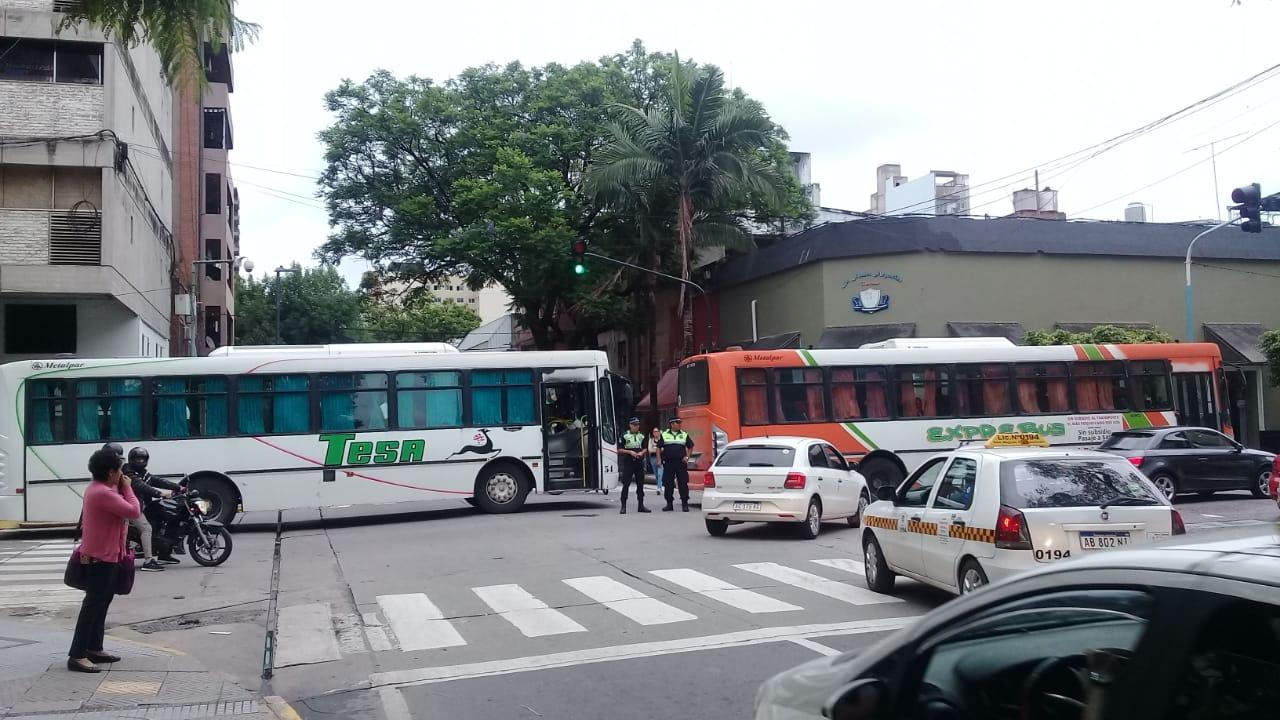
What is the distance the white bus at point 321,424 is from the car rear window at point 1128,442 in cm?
970

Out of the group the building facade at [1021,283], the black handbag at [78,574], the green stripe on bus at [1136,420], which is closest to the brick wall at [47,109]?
the building facade at [1021,283]

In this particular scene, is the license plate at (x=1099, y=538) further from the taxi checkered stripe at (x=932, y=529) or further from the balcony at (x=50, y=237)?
the balcony at (x=50, y=237)

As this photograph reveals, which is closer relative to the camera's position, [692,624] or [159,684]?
[159,684]

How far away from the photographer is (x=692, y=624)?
9.68 m

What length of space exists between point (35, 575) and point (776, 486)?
1030 cm

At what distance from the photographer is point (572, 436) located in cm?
2162

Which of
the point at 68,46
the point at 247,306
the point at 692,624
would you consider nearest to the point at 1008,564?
the point at 692,624

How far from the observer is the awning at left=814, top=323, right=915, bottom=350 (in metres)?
33.4

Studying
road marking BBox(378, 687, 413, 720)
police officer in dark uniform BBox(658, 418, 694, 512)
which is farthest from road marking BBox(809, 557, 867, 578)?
police officer in dark uniform BBox(658, 418, 694, 512)

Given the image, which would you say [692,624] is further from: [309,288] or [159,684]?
[309,288]

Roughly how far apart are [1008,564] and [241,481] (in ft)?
48.8

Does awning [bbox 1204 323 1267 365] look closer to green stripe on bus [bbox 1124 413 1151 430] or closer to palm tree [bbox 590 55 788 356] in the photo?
green stripe on bus [bbox 1124 413 1151 430]

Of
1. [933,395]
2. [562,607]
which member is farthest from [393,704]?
[933,395]

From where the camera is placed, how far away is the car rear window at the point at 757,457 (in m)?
16.1
